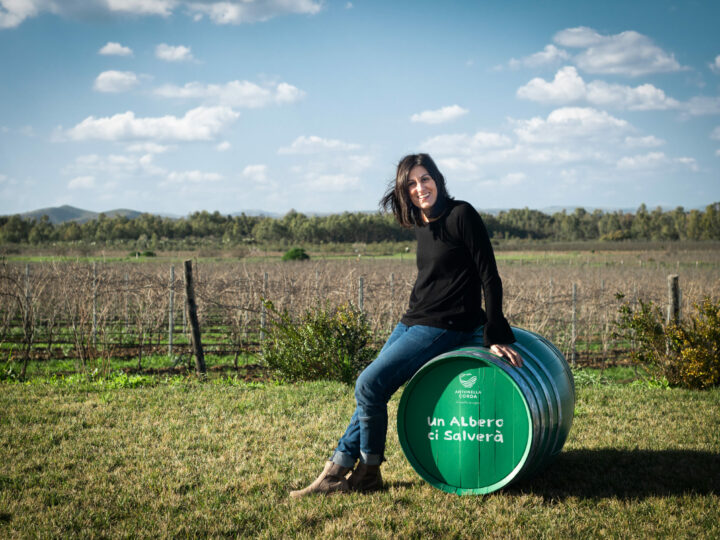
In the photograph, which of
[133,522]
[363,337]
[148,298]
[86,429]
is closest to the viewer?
[133,522]

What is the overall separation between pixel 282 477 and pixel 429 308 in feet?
4.99

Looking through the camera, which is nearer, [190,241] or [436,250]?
[436,250]

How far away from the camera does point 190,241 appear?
220ft

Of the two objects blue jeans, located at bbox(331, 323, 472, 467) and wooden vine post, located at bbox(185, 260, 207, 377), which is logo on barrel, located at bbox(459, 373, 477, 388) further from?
wooden vine post, located at bbox(185, 260, 207, 377)

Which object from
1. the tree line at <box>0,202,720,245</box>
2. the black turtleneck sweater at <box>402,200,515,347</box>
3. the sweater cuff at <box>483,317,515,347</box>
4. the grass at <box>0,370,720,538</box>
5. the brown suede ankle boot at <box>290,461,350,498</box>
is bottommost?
the grass at <box>0,370,720,538</box>

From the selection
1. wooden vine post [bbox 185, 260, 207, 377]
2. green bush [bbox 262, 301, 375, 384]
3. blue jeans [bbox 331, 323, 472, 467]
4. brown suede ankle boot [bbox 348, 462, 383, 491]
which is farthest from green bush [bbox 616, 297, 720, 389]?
wooden vine post [bbox 185, 260, 207, 377]

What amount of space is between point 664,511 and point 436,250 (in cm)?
191

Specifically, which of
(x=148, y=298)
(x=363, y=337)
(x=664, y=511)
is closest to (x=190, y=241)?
(x=148, y=298)

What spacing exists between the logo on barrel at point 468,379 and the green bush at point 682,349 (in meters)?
4.06

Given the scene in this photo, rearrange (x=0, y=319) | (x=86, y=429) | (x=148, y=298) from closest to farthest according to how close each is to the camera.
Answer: (x=86, y=429) → (x=148, y=298) → (x=0, y=319)

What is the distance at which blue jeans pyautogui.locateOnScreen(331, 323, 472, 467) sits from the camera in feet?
10.6

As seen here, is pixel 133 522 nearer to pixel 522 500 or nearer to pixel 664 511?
pixel 522 500

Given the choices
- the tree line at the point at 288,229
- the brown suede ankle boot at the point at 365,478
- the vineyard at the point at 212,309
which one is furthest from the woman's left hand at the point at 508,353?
the tree line at the point at 288,229

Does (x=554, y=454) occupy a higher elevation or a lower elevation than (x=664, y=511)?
higher
